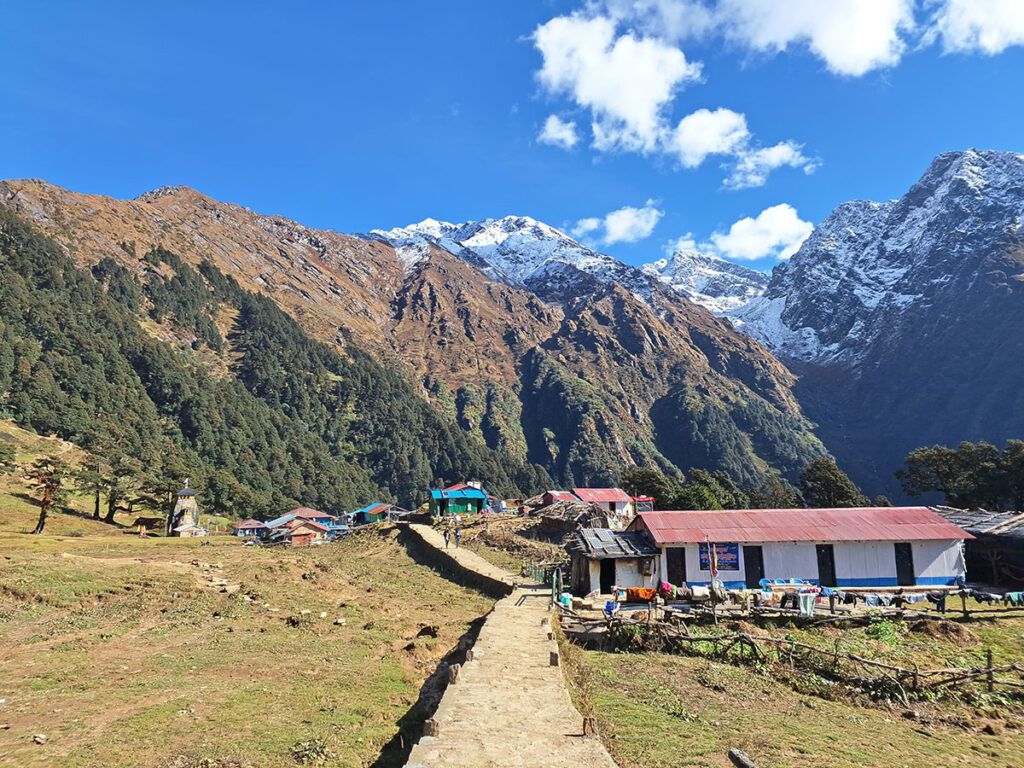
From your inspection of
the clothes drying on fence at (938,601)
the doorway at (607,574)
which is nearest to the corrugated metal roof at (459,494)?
the doorway at (607,574)

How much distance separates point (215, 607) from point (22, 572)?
418 inches

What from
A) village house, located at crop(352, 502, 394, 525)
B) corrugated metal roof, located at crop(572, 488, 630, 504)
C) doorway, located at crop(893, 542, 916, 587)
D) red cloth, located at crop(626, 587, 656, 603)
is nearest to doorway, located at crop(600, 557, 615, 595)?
red cloth, located at crop(626, 587, 656, 603)

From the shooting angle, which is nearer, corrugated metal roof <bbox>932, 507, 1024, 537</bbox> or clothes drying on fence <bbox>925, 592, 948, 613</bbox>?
clothes drying on fence <bbox>925, 592, 948, 613</bbox>

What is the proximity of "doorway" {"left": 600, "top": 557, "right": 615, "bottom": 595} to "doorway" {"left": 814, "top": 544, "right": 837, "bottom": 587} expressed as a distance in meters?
12.9

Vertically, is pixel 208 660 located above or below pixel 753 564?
below

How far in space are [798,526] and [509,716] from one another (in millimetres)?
29338

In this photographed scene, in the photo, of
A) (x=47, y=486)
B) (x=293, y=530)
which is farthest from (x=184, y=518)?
(x=47, y=486)

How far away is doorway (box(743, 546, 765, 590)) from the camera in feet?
116

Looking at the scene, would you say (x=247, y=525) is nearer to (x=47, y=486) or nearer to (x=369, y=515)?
(x=369, y=515)

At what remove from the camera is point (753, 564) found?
3569 cm

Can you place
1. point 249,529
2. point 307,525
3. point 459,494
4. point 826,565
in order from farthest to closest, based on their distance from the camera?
point 249,529 < point 307,525 < point 459,494 < point 826,565

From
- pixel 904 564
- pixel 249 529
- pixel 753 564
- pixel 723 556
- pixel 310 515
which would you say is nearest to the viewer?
pixel 723 556

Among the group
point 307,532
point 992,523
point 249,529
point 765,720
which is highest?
point 992,523

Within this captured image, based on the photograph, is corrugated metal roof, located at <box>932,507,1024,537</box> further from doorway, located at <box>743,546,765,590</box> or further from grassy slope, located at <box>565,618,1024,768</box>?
grassy slope, located at <box>565,618,1024,768</box>
